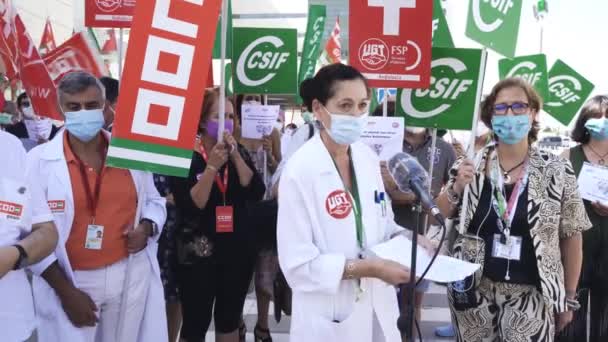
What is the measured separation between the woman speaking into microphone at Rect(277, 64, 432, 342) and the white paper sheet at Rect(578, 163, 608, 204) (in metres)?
2.06

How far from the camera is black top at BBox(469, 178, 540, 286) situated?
2676 mm

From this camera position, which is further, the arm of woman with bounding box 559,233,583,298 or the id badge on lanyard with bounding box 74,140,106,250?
the arm of woman with bounding box 559,233,583,298

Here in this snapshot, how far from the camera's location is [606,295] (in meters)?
3.87

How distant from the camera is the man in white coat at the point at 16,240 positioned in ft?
6.47

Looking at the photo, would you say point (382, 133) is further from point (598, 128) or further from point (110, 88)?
point (110, 88)

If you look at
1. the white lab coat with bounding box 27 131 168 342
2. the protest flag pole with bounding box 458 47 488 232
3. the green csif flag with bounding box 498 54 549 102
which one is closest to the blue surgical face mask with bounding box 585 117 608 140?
the protest flag pole with bounding box 458 47 488 232

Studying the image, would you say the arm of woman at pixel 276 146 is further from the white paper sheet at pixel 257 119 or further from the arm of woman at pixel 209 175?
the arm of woman at pixel 209 175

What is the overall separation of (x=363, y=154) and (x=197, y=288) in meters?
1.57

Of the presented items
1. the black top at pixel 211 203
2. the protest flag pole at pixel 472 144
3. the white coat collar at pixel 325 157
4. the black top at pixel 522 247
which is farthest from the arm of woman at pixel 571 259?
the black top at pixel 211 203

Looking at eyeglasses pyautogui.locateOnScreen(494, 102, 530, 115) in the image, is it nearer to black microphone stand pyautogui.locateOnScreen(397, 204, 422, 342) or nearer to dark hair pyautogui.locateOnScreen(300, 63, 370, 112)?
dark hair pyautogui.locateOnScreen(300, 63, 370, 112)

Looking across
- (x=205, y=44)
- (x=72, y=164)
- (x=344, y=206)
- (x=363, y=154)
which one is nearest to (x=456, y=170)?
(x=363, y=154)

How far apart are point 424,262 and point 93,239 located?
5.00 feet

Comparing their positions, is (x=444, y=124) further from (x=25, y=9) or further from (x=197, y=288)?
(x=25, y=9)

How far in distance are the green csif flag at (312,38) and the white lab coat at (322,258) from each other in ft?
12.0
